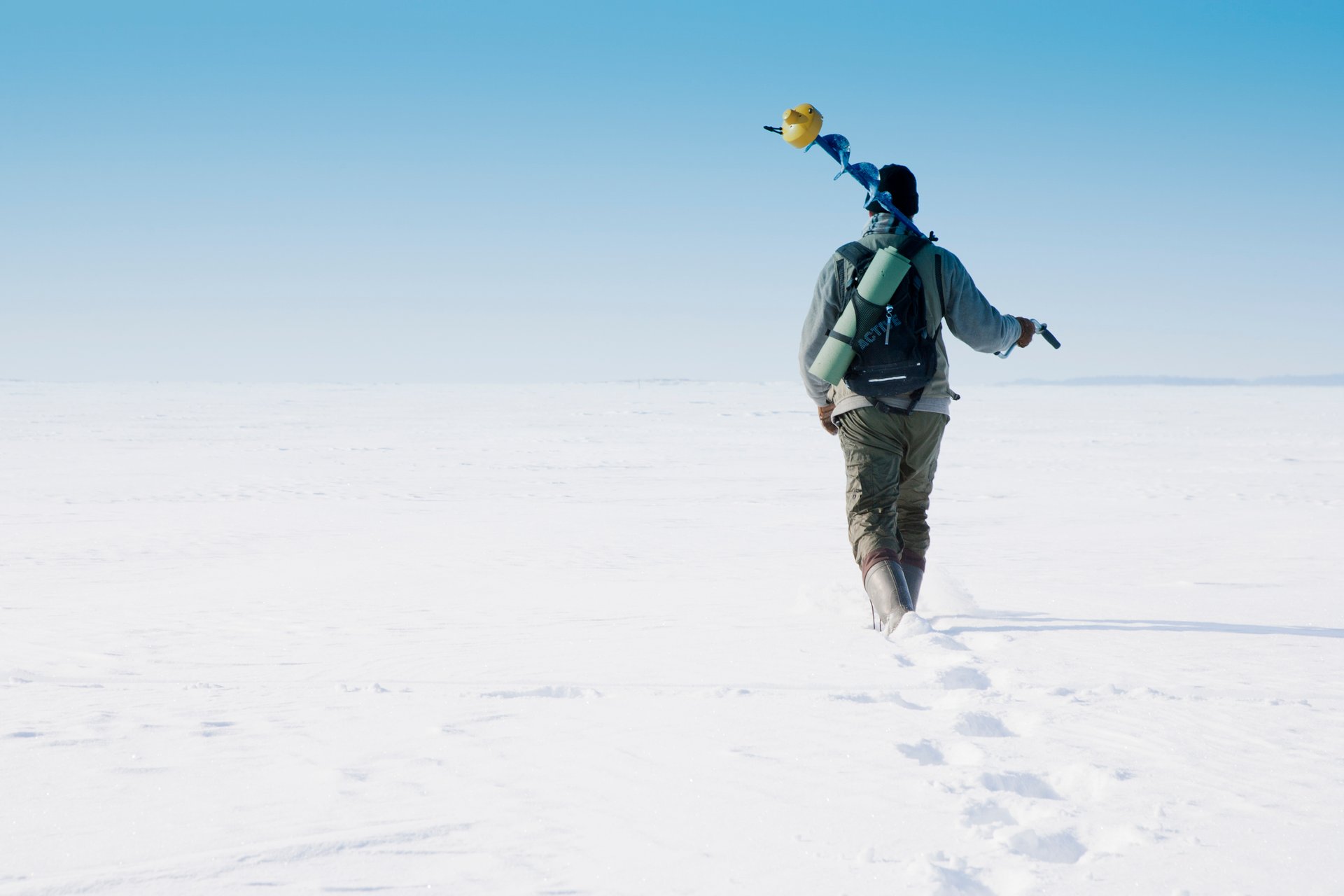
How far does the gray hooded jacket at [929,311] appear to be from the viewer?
157 inches

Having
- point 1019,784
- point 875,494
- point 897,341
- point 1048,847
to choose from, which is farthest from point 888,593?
point 1048,847

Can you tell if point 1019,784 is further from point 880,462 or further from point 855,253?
point 855,253

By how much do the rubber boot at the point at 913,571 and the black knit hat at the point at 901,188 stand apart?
1.45 m

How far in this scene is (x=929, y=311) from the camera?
4.00 meters

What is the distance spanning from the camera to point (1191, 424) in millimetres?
26578


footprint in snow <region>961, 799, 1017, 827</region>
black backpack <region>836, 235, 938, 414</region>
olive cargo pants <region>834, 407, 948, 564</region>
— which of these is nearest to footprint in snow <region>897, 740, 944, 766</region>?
footprint in snow <region>961, 799, 1017, 827</region>

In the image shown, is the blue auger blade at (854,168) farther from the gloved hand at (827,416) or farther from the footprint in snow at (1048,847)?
the footprint in snow at (1048,847)

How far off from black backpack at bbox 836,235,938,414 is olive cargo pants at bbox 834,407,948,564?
0.10 metres

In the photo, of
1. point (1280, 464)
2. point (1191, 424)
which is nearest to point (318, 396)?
point (1191, 424)

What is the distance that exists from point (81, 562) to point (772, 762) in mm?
5723

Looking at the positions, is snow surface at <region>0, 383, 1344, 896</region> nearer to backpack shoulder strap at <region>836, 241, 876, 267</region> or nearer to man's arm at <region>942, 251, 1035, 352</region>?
man's arm at <region>942, 251, 1035, 352</region>

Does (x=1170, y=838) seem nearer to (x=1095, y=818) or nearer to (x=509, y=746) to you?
(x=1095, y=818)

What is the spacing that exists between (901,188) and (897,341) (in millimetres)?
680

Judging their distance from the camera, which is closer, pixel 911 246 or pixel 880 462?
pixel 911 246
